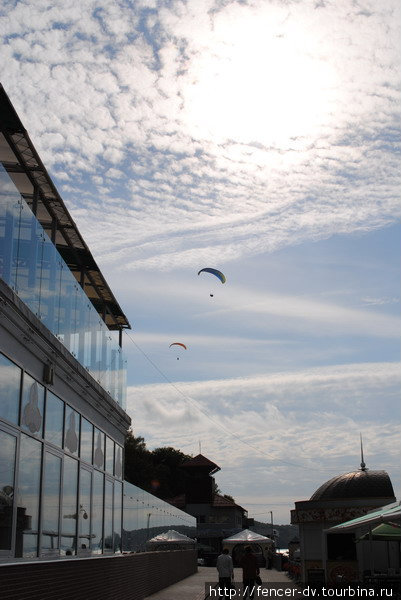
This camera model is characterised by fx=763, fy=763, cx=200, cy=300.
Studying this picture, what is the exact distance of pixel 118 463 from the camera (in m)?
20.0

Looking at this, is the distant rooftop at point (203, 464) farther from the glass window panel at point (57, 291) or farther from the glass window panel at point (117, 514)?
the glass window panel at point (57, 291)

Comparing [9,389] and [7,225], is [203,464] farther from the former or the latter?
[7,225]

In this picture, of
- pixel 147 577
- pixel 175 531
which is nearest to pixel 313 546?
pixel 175 531

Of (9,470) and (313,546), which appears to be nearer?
(9,470)

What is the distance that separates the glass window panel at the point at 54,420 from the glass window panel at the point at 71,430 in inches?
14.4

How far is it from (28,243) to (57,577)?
470cm

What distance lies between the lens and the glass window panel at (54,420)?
11.9 m

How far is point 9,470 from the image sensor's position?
9.64 meters

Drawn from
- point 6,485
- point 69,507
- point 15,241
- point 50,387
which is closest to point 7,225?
point 15,241

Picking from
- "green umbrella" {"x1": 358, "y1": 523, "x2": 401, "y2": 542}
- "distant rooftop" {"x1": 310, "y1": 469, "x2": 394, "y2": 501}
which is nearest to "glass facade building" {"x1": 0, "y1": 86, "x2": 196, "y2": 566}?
"green umbrella" {"x1": 358, "y1": 523, "x2": 401, "y2": 542}

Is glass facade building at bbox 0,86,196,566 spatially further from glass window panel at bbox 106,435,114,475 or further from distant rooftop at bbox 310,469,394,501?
distant rooftop at bbox 310,469,394,501

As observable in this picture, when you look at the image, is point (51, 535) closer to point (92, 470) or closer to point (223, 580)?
point (92, 470)

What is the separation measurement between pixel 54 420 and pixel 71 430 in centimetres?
149

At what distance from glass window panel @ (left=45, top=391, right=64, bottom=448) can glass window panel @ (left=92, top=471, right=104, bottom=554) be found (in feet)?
11.9
